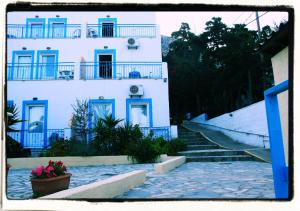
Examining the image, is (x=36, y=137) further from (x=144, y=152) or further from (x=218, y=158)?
(x=218, y=158)

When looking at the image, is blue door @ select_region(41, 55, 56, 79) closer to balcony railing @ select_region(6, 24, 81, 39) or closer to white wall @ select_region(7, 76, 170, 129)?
white wall @ select_region(7, 76, 170, 129)

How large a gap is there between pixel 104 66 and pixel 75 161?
7.80 metres

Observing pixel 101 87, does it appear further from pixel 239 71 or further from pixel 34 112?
pixel 239 71

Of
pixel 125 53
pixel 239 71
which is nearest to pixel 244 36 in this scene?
pixel 239 71

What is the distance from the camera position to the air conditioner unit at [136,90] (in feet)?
49.8

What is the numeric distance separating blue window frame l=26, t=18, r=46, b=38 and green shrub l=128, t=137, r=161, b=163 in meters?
11.3

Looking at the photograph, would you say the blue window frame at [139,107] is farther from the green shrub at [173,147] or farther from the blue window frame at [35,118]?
the blue window frame at [35,118]

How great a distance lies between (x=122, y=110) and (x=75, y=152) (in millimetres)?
5061

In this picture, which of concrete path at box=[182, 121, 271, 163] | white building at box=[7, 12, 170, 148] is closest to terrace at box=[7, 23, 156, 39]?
white building at box=[7, 12, 170, 148]

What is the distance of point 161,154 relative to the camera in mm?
11266

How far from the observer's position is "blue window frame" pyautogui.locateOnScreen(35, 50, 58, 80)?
1619 cm

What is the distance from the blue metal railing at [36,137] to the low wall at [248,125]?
1008cm

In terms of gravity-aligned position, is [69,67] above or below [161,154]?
above

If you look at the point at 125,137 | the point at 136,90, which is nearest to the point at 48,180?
the point at 125,137
